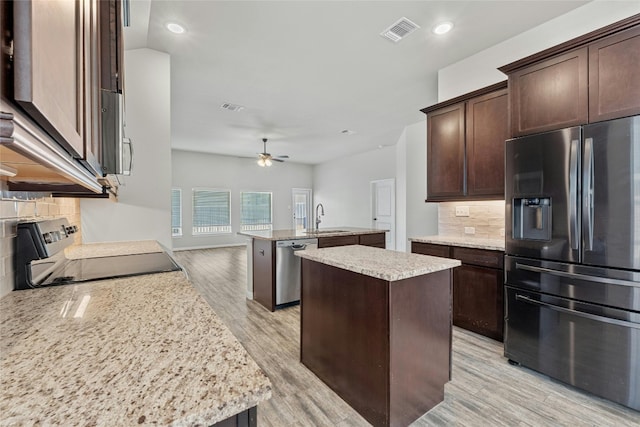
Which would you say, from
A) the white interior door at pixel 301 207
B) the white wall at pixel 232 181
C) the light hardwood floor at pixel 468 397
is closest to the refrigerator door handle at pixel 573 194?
the light hardwood floor at pixel 468 397

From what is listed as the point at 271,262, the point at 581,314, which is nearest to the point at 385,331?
the point at 581,314

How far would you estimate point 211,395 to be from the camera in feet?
1.80

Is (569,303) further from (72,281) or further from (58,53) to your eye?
(72,281)

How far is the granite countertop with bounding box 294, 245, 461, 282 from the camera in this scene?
160 centimetres

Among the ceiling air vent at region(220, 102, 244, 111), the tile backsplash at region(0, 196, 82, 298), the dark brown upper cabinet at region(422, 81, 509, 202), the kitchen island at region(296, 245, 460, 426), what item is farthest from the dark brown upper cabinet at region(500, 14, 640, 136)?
the ceiling air vent at region(220, 102, 244, 111)

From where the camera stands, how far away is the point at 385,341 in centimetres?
160

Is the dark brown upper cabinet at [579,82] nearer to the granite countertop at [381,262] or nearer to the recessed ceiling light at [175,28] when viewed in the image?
the granite countertop at [381,262]

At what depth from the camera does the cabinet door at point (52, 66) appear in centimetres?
35

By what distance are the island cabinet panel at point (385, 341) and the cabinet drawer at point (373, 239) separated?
93.2 inches

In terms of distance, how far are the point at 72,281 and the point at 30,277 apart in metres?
0.15

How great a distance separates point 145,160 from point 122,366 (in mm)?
2971

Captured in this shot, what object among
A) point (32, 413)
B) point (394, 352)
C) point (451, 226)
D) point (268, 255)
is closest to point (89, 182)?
point (32, 413)

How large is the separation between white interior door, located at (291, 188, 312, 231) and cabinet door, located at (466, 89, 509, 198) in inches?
308

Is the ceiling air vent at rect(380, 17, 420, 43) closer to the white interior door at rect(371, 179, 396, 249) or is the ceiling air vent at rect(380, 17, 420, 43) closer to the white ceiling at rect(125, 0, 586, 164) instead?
the white ceiling at rect(125, 0, 586, 164)
